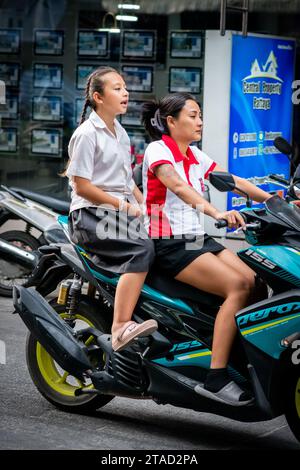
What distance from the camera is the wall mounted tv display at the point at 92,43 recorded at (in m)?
13.2

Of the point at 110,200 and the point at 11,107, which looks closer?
the point at 110,200

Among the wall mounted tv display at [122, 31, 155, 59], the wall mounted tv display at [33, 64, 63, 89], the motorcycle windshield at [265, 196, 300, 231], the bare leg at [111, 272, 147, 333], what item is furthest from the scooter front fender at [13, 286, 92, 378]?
the wall mounted tv display at [33, 64, 63, 89]

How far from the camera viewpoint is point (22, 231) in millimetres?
9805

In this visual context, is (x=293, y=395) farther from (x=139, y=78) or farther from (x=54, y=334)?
(x=139, y=78)

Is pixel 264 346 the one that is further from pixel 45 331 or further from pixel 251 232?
pixel 45 331

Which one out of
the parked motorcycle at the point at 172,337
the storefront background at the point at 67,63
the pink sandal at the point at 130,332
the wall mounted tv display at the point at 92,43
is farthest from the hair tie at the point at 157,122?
the wall mounted tv display at the point at 92,43

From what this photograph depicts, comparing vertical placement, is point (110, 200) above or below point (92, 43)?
below

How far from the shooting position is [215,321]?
540 cm

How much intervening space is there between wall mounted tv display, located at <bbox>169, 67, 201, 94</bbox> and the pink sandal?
24.3ft

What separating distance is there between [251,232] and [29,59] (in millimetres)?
8859

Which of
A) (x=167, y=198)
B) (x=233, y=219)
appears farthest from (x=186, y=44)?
(x=233, y=219)

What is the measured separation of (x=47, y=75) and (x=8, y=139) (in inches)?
41.6

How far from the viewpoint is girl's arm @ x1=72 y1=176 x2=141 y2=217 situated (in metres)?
5.81

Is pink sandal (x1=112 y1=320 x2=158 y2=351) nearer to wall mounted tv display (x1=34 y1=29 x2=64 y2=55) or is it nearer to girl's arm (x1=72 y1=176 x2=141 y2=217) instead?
girl's arm (x1=72 y1=176 x2=141 y2=217)
